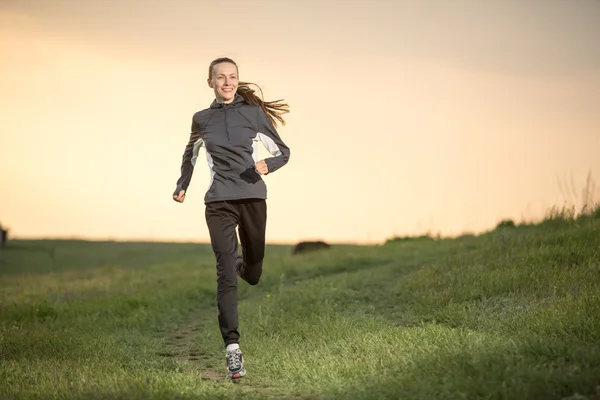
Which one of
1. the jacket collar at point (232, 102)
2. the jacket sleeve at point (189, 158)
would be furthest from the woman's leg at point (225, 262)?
the jacket collar at point (232, 102)

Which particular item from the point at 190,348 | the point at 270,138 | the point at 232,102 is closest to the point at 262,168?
the point at 270,138

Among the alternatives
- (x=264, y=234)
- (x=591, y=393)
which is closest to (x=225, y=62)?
(x=264, y=234)

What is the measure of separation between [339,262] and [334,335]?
10504 millimetres

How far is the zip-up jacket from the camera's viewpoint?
26.5 feet

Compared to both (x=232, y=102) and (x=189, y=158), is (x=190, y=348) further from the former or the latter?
(x=232, y=102)

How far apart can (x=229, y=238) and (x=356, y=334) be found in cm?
238

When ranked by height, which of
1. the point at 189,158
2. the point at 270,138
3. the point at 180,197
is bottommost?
the point at 180,197

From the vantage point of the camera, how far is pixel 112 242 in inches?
1535

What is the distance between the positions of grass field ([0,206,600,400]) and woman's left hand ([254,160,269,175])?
88.9 inches

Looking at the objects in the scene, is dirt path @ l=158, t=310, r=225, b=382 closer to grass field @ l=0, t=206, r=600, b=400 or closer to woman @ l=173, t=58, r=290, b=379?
grass field @ l=0, t=206, r=600, b=400

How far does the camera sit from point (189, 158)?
8680 mm

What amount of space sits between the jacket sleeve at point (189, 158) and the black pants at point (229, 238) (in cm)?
64

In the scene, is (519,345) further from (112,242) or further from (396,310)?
(112,242)

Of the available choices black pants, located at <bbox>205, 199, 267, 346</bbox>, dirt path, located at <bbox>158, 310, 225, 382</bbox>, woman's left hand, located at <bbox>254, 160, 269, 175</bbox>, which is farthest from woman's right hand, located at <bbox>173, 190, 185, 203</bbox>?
dirt path, located at <bbox>158, 310, 225, 382</bbox>
